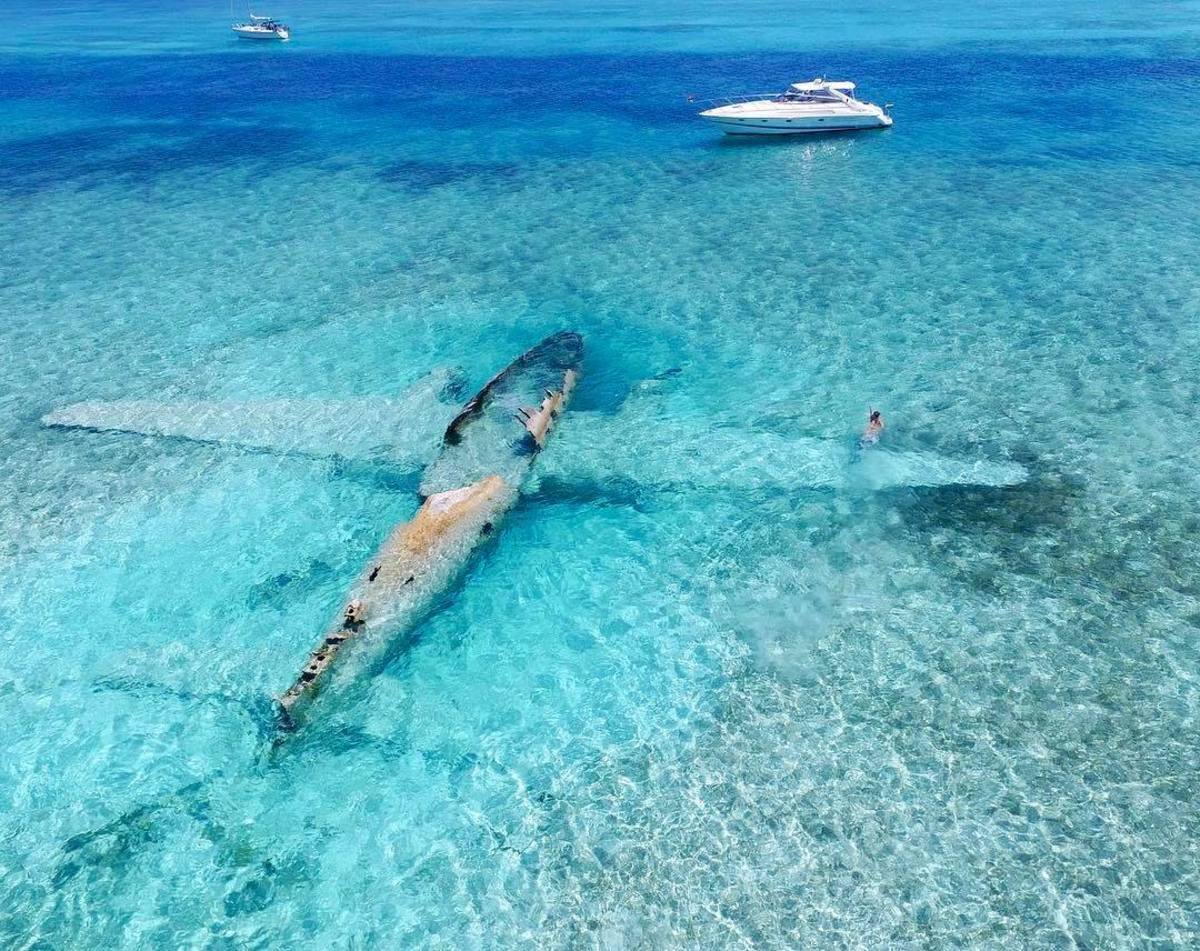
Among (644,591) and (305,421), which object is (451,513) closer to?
(644,591)

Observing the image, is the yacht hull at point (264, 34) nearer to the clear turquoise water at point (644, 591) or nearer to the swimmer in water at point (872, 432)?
the clear turquoise water at point (644, 591)

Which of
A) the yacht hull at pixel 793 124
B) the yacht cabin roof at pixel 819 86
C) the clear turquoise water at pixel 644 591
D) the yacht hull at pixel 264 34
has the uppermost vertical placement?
the yacht hull at pixel 264 34

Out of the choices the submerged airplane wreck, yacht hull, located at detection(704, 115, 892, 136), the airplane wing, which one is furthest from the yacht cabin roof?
the airplane wing

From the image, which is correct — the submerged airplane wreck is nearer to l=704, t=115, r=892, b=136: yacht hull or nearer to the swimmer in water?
the swimmer in water

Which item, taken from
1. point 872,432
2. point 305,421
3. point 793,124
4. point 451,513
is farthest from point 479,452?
point 793,124

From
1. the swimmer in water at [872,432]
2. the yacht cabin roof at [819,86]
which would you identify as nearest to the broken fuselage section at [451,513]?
the swimmer in water at [872,432]

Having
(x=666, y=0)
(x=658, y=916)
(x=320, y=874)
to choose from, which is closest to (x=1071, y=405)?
(x=658, y=916)

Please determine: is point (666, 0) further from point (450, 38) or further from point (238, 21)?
point (238, 21)
